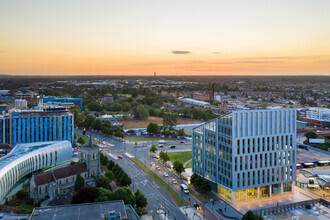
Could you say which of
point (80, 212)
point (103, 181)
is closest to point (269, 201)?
point (103, 181)

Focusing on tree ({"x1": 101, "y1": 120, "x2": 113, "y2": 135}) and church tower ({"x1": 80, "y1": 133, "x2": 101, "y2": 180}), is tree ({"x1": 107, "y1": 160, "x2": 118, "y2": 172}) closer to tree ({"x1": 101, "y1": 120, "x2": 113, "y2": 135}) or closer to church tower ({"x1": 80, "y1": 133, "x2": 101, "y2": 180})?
church tower ({"x1": 80, "y1": 133, "x2": 101, "y2": 180})

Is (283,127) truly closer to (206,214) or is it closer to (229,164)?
(229,164)

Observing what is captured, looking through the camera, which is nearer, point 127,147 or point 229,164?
point 229,164

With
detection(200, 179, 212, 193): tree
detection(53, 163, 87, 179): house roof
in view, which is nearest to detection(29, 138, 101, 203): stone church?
detection(53, 163, 87, 179): house roof

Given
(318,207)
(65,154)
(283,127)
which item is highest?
(283,127)

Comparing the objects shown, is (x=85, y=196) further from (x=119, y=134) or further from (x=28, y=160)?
(x=119, y=134)

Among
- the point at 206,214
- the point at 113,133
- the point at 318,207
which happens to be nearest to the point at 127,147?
the point at 113,133

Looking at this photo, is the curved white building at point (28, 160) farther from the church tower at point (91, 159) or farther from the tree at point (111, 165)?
the tree at point (111, 165)
